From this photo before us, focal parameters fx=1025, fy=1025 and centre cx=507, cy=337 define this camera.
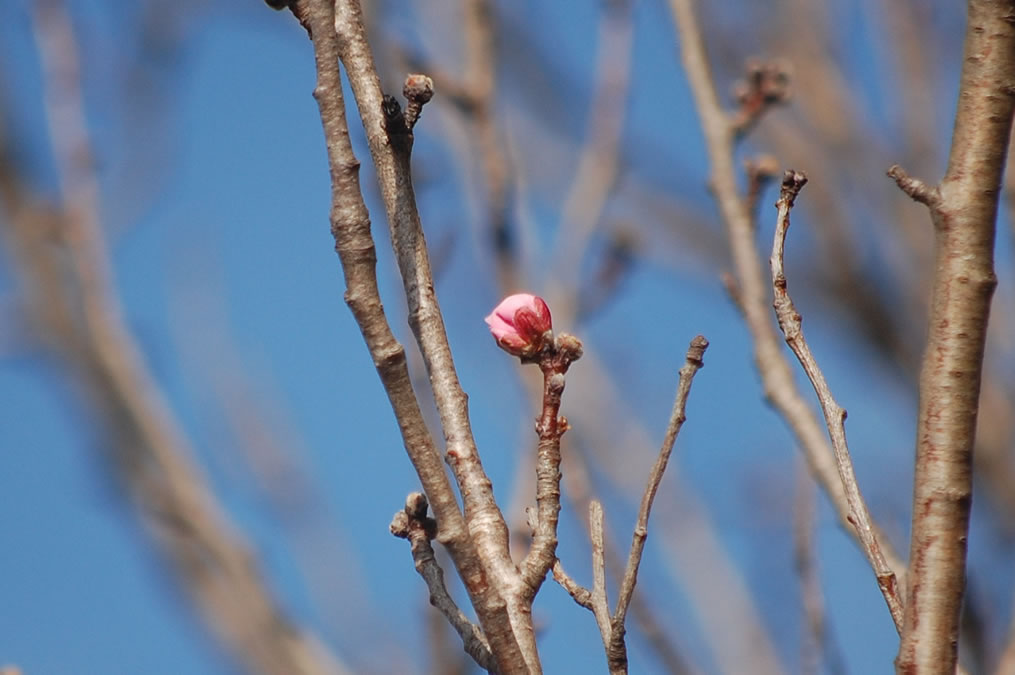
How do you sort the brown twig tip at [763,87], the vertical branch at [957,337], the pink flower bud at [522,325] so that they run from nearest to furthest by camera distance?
1. the vertical branch at [957,337]
2. the pink flower bud at [522,325]
3. the brown twig tip at [763,87]

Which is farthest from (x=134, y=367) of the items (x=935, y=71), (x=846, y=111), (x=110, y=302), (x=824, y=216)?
(x=935, y=71)

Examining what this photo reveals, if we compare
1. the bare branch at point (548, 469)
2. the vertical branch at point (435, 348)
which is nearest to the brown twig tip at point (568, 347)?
the bare branch at point (548, 469)

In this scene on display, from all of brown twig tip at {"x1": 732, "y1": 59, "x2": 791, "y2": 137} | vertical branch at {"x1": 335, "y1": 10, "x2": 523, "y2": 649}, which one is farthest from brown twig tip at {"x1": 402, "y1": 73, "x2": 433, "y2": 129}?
brown twig tip at {"x1": 732, "y1": 59, "x2": 791, "y2": 137}

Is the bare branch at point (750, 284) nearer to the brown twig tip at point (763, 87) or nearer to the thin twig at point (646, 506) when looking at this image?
the brown twig tip at point (763, 87)

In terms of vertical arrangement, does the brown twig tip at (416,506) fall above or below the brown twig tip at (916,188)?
below

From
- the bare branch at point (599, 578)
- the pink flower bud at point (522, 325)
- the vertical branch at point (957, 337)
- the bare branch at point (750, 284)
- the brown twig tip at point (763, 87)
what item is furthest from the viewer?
the brown twig tip at point (763, 87)

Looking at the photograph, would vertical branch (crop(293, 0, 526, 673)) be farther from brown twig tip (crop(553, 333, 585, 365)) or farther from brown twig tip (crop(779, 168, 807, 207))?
brown twig tip (crop(779, 168, 807, 207))
